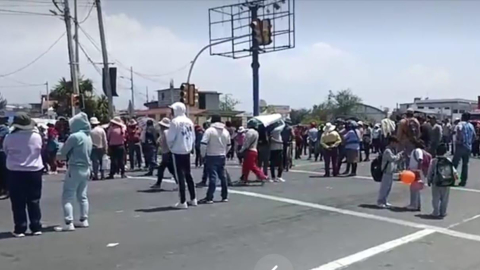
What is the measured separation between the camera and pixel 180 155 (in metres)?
12.2

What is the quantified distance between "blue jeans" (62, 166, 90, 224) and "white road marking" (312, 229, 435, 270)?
4.11m

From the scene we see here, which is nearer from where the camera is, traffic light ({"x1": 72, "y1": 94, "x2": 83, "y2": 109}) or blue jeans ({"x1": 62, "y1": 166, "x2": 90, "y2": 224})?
blue jeans ({"x1": 62, "y1": 166, "x2": 90, "y2": 224})

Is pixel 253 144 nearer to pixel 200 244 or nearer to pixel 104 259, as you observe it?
pixel 200 244

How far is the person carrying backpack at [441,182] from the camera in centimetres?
1189

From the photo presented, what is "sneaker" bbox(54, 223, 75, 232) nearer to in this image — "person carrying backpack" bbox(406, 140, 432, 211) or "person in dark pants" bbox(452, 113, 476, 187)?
"person carrying backpack" bbox(406, 140, 432, 211)

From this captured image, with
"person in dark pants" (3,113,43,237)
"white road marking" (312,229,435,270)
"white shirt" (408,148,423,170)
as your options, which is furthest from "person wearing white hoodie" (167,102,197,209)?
"white shirt" (408,148,423,170)

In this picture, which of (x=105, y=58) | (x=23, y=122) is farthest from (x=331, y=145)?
(x=105, y=58)

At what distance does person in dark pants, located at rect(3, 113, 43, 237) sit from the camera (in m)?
9.40

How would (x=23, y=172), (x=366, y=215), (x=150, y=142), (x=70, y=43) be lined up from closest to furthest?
(x=23, y=172), (x=366, y=215), (x=150, y=142), (x=70, y=43)

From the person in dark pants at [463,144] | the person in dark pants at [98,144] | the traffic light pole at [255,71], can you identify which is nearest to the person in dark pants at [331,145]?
the person in dark pants at [463,144]

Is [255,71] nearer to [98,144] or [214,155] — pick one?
[98,144]

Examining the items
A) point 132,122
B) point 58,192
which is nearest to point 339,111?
point 132,122

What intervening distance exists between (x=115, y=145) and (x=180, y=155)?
21.6ft

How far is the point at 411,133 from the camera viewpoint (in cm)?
1722
